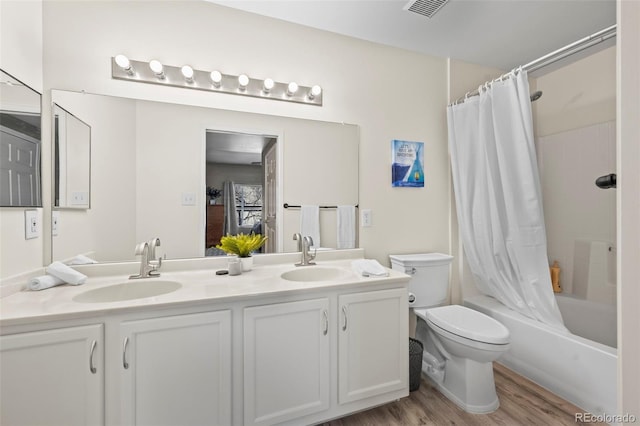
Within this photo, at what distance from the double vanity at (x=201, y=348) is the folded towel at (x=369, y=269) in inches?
1.7

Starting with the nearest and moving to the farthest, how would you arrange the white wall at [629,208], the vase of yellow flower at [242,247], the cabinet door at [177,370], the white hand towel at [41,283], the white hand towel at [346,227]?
the white wall at [629,208], the cabinet door at [177,370], the white hand towel at [41,283], the vase of yellow flower at [242,247], the white hand towel at [346,227]

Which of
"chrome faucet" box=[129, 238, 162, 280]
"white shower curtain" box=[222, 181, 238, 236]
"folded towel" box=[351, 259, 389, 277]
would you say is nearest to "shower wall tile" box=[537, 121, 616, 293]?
"folded towel" box=[351, 259, 389, 277]

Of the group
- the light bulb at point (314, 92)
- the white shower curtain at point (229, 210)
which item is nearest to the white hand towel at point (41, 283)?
the white shower curtain at point (229, 210)

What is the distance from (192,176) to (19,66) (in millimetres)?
874

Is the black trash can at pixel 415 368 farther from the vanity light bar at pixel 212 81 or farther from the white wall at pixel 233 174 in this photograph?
the vanity light bar at pixel 212 81

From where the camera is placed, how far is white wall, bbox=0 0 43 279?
1215mm

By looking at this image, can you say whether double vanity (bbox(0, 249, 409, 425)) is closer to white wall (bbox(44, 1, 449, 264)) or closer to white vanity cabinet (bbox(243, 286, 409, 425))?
white vanity cabinet (bbox(243, 286, 409, 425))

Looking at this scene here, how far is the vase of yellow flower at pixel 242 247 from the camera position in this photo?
1672 mm

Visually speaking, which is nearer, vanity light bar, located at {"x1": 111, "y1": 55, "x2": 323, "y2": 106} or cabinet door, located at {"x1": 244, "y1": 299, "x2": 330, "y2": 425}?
cabinet door, located at {"x1": 244, "y1": 299, "x2": 330, "y2": 425}

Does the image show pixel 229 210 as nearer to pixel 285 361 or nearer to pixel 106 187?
pixel 106 187

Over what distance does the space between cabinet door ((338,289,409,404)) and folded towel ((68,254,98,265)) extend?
138cm

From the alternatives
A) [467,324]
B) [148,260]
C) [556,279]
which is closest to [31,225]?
[148,260]

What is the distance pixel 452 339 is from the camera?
1680 millimetres

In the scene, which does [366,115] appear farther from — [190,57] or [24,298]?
[24,298]
